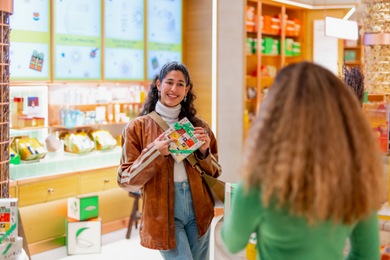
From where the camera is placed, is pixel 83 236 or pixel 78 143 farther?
pixel 78 143

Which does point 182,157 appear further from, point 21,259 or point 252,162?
point 252,162

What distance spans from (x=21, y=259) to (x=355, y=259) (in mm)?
1850

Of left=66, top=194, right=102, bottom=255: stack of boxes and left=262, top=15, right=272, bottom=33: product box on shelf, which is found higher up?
left=262, top=15, right=272, bottom=33: product box on shelf

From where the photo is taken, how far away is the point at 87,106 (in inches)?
203

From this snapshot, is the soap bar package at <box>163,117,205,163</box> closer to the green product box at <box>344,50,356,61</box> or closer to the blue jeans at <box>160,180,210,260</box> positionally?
the blue jeans at <box>160,180,210,260</box>

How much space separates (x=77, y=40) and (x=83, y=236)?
86.5 inches

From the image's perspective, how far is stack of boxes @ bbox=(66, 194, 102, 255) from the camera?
4270mm

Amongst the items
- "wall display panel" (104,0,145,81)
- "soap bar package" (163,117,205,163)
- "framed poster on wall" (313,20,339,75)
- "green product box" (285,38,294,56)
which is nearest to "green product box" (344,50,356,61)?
"framed poster on wall" (313,20,339,75)

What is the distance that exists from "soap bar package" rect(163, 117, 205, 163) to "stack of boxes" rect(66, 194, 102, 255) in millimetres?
2385

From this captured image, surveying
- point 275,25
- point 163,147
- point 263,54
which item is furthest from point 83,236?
point 275,25

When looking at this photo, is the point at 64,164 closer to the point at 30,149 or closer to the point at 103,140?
the point at 30,149

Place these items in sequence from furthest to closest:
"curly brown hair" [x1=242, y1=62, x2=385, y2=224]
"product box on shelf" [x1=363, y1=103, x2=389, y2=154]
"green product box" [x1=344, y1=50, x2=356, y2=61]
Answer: "green product box" [x1=344, y1=50, x2=356, y2=61]
"product box on shelf" [x1=363, y1=103, x2=389, y2=154]
"curly brown hair" [x1=242, y1=62, x2=385, y2=224]

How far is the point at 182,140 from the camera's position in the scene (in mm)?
2260

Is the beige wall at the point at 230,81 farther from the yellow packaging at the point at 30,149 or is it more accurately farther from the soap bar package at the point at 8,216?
the soap bar package at the point at 8,216
